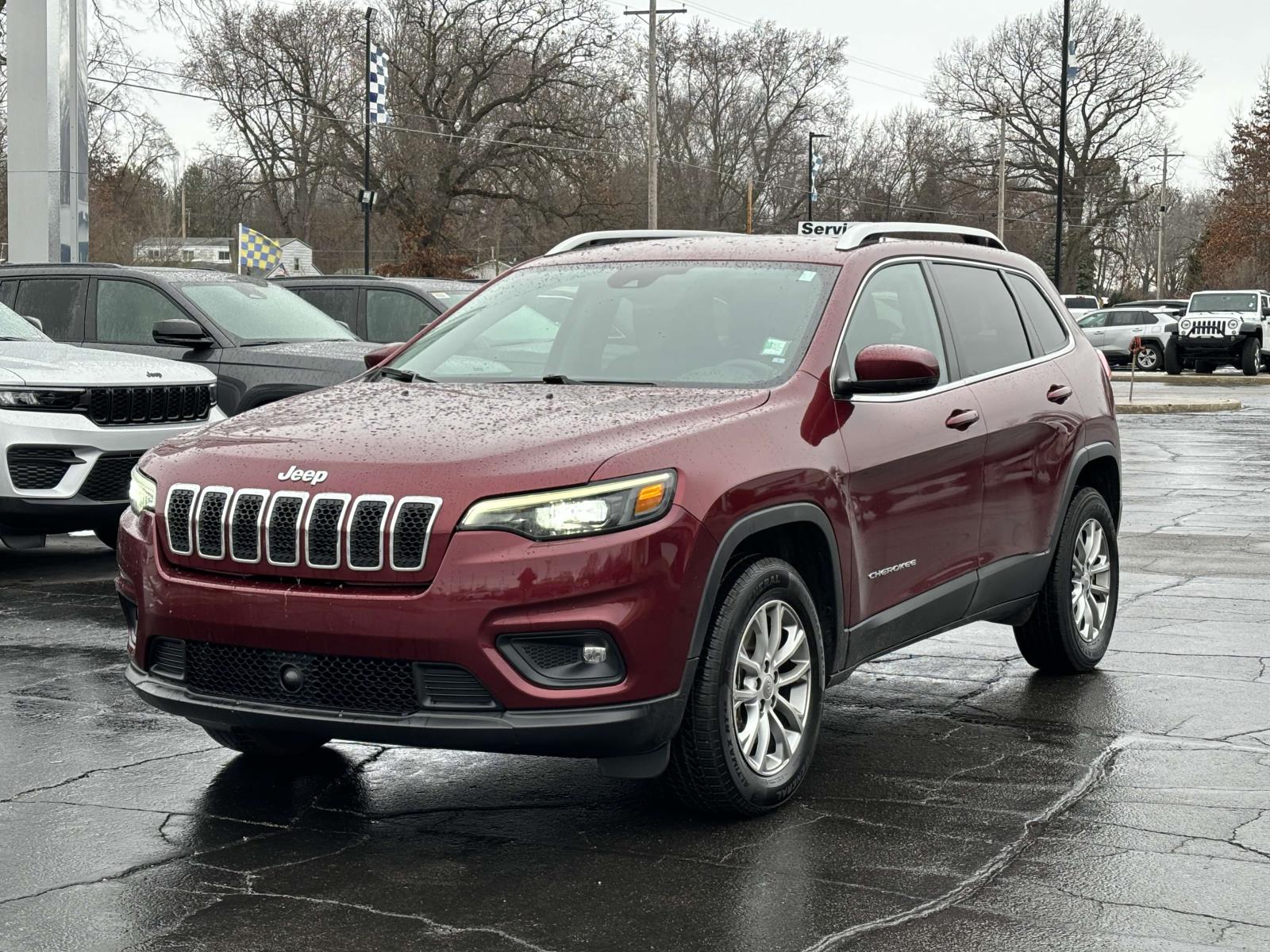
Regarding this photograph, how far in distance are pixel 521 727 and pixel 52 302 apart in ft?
30.1

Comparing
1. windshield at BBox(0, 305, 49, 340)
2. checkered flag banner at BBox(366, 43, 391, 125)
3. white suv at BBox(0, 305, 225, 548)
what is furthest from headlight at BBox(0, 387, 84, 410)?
checkered flag banner at BBox(366, 43, 391, 125)

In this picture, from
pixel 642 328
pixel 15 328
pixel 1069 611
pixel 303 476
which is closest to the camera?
pixel 303 476

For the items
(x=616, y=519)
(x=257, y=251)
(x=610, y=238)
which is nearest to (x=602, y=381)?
(x=616, y=519)

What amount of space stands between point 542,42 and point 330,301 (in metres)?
36.3

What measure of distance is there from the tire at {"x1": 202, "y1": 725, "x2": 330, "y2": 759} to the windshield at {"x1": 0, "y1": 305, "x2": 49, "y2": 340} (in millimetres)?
5929

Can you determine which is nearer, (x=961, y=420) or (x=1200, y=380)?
(x=961, y=420)

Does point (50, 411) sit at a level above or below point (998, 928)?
above

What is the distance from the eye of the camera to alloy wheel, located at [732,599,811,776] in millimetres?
4879

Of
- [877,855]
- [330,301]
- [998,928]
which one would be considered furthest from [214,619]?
[330,301]

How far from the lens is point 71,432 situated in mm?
9398

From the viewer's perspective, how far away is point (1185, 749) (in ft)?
19.3

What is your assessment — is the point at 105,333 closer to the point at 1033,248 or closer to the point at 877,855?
the point at 877,855

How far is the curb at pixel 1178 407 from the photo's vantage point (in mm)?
27922

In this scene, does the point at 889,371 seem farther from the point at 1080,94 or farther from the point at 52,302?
the point at 1080,94
